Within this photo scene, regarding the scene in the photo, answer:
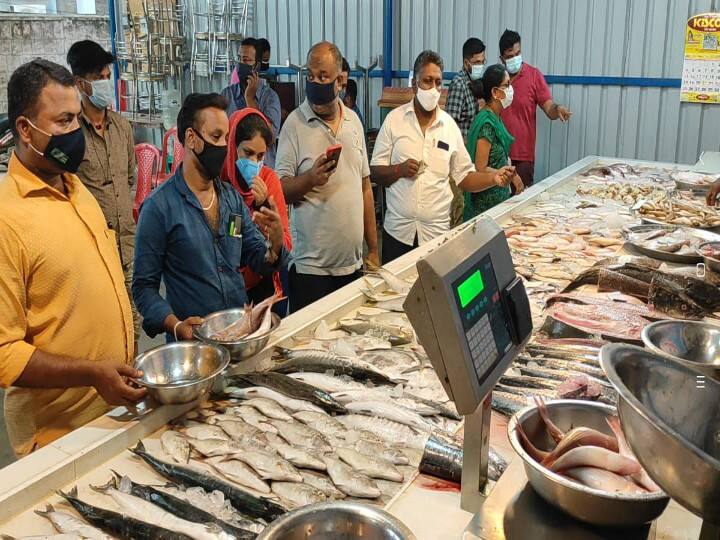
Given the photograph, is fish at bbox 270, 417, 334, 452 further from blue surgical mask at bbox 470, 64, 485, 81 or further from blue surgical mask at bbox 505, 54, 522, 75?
blue surgical mask at bbox 505, 54, 522, 75

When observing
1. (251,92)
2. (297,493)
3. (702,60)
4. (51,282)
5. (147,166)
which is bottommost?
(297,493)

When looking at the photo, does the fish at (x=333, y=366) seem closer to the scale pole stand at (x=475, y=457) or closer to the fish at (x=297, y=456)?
the fish at (x=297, y=456)

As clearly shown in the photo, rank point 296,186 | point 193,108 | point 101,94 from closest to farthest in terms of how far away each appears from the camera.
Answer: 1. point 193,108
2. point 296,186
3. point 101,94

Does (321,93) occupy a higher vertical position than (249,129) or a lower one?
higher

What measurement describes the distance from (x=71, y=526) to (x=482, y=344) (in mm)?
1164

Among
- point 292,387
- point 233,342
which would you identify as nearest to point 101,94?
point 233,342

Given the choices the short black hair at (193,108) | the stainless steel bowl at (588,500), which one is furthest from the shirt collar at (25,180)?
the stainless steel bowl at (588,500)

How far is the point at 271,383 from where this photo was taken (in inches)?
103

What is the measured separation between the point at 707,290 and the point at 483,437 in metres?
2.00

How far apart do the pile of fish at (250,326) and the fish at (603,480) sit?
151 centimetres

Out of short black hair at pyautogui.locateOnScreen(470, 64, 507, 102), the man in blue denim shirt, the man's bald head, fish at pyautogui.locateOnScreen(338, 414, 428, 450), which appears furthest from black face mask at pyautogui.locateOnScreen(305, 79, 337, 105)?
fish at pyautogui.locateOnScreen(338, 414, 428, 450)

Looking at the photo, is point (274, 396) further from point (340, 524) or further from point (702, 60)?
point (702, 60)

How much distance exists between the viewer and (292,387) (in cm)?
257

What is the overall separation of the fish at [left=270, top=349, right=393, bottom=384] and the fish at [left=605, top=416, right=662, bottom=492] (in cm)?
112
